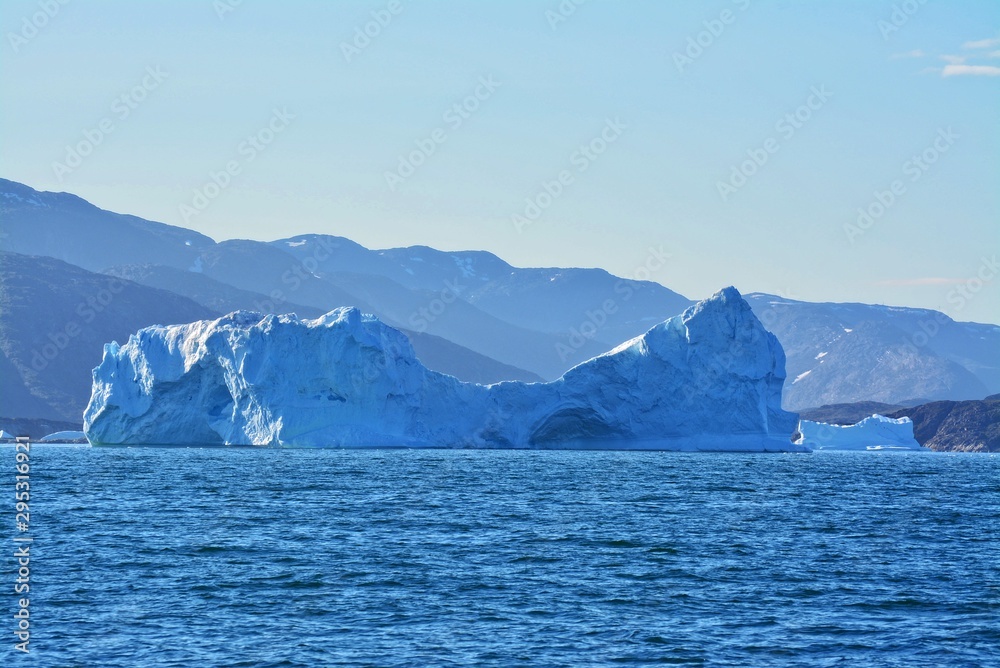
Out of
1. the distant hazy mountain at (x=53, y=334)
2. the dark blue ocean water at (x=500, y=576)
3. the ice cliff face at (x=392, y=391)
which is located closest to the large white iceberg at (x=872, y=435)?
the ice cliff face at (x=392, y=391)

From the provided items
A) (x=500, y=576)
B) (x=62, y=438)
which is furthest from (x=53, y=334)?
(x=500, y=576)

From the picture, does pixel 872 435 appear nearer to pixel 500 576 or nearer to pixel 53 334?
pixel 500 576

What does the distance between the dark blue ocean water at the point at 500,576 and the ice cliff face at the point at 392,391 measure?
23.4m

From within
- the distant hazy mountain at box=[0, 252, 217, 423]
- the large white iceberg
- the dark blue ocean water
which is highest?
the distant hazy mountain at box=[0, 252, 217, 423]

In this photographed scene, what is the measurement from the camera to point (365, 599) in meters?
22.3

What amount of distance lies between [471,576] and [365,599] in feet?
10.4

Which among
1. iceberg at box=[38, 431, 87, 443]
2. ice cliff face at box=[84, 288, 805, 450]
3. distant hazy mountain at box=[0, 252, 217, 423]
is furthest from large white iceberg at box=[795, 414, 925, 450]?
distant hazy mountain at box=[0, 252, 217, 423]

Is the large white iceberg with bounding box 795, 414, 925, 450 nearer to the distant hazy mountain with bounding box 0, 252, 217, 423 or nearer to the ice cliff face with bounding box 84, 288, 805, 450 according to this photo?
the ice cliff face with bounding box 84, 288, 805, 450

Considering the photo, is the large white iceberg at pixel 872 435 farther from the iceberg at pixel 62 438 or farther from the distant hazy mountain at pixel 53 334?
the distant hazy mountain at pixel 53 334

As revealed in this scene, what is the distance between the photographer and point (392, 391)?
7150cm

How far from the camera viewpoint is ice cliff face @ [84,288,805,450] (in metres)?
70.9

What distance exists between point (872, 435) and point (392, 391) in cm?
5844

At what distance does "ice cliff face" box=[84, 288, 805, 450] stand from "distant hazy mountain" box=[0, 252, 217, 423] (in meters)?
82.8

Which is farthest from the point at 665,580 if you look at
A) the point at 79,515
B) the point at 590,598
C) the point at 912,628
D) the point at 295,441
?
the point at 295,441
